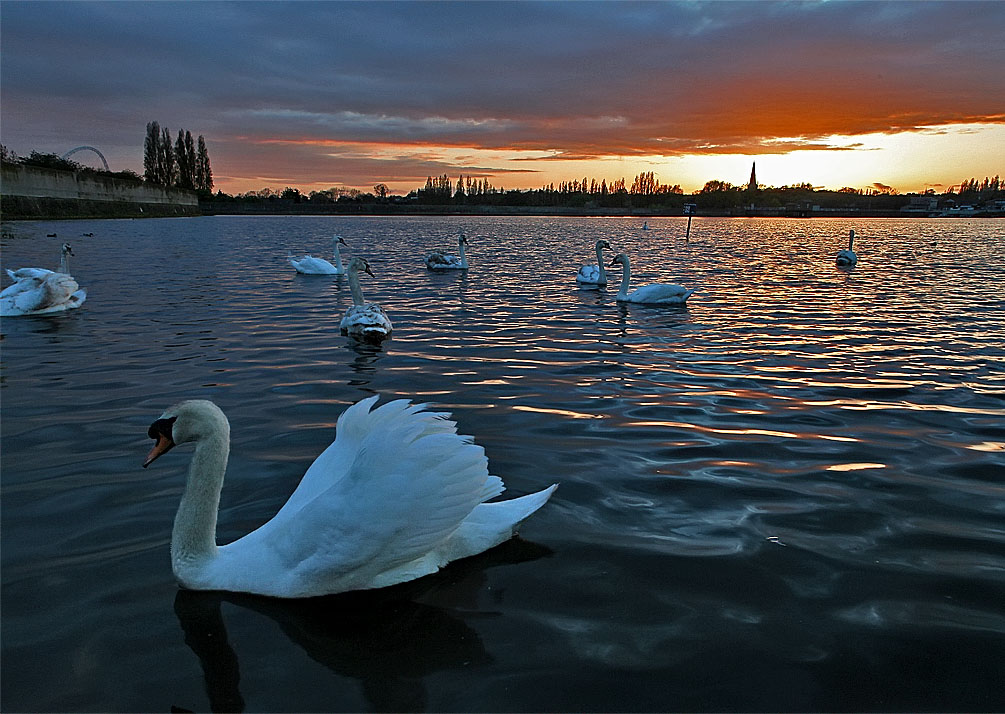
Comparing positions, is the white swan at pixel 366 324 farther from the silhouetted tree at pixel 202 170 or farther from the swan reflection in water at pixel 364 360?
the silhouetted tree at pixel 202 170

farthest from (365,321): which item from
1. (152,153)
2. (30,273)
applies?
(152,153)

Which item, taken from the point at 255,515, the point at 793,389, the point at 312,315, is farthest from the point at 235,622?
the point at 312,315

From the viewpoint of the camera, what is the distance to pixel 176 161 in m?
120

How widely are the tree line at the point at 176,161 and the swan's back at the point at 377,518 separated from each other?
12002cm

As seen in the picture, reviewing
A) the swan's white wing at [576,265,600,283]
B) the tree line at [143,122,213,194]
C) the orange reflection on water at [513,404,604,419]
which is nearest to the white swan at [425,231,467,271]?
the swan's white wing at [576,265,600,283]

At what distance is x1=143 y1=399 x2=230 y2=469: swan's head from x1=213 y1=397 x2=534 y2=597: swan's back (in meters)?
0.70

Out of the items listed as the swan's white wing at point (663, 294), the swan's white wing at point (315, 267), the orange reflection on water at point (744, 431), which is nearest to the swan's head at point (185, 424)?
the orange reflection on water at point (744, 431)

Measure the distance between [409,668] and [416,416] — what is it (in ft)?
4.40

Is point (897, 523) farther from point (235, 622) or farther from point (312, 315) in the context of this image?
point (312, 315)

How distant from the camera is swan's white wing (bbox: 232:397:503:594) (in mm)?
3568

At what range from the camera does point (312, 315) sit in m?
14.2

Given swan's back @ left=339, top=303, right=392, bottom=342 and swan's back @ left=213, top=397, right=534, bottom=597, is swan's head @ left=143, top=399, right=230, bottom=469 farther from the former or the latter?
swan's back @ left=339, top=303, right=392, bottom=342

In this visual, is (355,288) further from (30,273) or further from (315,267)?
(315,267)

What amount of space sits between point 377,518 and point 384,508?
6cm
